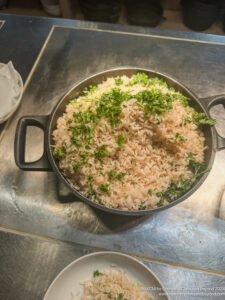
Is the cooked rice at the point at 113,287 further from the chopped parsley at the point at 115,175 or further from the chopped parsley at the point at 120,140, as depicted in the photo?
the chopped parsley at the point at 120,140

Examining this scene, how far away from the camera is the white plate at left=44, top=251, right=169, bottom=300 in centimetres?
125

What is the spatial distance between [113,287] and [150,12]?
13.8 ft

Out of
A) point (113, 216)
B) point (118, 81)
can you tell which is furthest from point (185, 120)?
point (113, 216)

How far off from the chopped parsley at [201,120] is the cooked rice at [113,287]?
1034mm

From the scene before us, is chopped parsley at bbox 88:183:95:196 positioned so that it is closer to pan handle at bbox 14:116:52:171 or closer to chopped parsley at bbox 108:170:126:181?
chopped parsley at bbox 108:170:126:181

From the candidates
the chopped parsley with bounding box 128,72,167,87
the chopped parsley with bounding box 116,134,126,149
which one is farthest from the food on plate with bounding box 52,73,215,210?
the chopped parsley with bounding box 128,72,167,87

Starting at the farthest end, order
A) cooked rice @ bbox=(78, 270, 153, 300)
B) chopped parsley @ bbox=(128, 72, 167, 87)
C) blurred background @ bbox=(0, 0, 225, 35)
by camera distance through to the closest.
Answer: blurred background @ bbox=(0, 0, 225, 35), chopped parsley @ bbox=(128, 72, 167, 87), cooked rice @ bbox=(78, 270, 153, 300)

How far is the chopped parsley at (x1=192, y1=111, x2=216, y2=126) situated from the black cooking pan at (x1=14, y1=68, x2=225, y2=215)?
0.03 m

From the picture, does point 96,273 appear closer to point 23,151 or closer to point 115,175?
point 115,175

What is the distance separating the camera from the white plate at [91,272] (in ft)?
4.11

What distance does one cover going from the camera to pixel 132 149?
1.46m

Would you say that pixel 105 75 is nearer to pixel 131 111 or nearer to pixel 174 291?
pixel 131 111

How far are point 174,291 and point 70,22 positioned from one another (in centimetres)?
276

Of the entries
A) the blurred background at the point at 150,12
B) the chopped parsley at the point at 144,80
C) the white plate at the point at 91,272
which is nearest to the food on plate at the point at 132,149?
the chopped parsley at the point at 144,80
